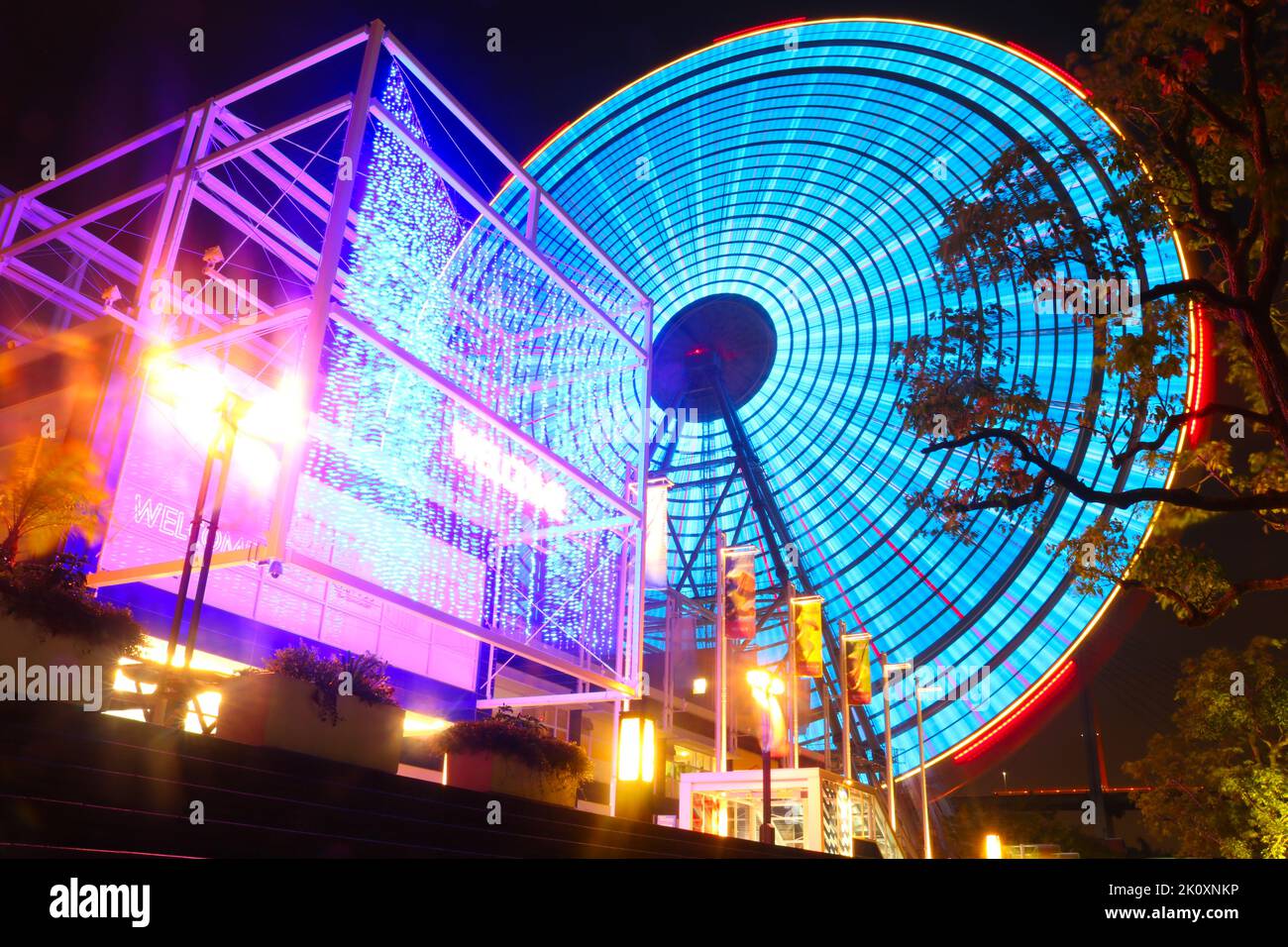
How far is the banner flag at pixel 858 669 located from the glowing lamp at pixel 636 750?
15.3 metres

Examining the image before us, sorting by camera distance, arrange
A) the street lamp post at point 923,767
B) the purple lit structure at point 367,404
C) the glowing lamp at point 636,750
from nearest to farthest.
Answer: the purple lit structure at point 367,404, the glowing lamp at point 636,750, the street lamp post at point 923,767

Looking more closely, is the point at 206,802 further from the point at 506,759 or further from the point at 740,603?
the point at 740,603

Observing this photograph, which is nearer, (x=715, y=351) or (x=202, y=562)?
(x=202, y=562)

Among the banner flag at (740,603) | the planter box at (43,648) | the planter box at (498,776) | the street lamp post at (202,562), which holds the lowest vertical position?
the planter box at (498,776)

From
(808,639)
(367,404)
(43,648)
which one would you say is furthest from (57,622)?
(808,639)

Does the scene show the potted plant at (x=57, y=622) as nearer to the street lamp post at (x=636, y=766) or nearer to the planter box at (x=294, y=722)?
the planter box at (x=294, y=722)

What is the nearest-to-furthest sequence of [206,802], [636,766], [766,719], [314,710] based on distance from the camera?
1. [206,802]
2. [314,710]
3. [636,766]
4. [766,719]

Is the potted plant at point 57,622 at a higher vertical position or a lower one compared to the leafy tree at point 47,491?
lower

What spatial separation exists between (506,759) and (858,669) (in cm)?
2416

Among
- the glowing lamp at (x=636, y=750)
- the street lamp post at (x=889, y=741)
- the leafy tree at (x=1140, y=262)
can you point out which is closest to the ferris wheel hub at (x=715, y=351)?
the street lamp post at (x=889, y=741)

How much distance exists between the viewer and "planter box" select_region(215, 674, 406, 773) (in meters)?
8.26

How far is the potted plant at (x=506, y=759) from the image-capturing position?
10148 mm

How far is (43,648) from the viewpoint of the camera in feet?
25.7

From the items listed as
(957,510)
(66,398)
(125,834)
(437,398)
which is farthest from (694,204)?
(125,834)
